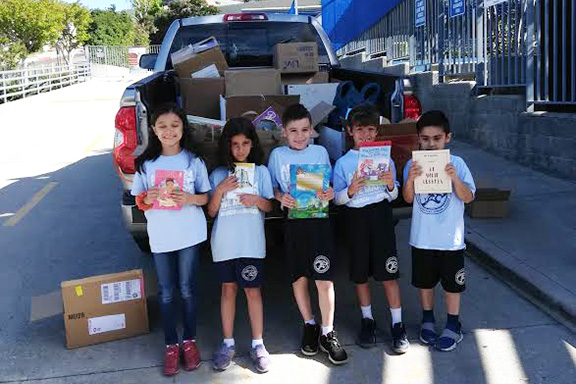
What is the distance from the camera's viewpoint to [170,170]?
12.4ft

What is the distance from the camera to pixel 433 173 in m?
3.80

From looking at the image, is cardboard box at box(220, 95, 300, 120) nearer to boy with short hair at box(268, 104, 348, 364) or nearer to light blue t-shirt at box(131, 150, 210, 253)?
boy with short hair at box(268, 104, 348, 364)

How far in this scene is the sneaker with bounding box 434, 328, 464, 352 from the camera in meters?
3.96

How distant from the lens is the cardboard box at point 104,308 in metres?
4.17

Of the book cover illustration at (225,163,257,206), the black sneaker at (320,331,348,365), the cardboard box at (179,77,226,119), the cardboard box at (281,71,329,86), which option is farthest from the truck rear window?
the black sneaker at (320,331,348,365)

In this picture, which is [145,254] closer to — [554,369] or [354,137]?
[354,137]

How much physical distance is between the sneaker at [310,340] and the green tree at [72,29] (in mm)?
44825

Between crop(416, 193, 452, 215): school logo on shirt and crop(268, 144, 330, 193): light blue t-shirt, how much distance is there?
622 millimetres

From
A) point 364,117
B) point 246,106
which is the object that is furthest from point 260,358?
point 246,106

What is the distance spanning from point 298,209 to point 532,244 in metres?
2.66

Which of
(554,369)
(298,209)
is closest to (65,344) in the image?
(298,209)

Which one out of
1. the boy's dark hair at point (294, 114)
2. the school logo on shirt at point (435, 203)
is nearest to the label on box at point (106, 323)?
the boy's dark hair at point (294, 114)

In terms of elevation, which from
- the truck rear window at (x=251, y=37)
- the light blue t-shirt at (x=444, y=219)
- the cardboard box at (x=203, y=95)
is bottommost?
the light blue t-shirt at (x=444, y=219)

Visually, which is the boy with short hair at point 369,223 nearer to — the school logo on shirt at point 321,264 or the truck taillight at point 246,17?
the school logo on shirt at point 321,264
